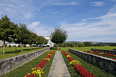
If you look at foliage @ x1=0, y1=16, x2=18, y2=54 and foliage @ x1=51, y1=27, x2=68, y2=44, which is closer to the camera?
foliage @ x1=0, y1=16, x2=18, y2=54

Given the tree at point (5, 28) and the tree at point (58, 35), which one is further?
the tree at point (58, 35)

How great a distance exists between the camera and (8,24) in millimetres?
14305

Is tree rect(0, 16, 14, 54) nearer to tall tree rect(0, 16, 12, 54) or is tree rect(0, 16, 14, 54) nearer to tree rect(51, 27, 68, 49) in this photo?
tall tree rect(0, 16, 12, 54)

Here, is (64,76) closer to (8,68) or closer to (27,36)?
(8,68)

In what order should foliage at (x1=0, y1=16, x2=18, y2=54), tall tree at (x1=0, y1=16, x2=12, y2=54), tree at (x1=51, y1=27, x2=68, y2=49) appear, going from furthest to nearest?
tree at (x1=51, y1=27, x2=68, y2=49) → foliage at (x1=0, y1=16, x2=18, y2=54) → tall tree at (x1=0, y1=16, x2=12, y2=54)

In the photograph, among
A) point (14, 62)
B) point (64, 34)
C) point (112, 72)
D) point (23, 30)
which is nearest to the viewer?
point (112, 72)

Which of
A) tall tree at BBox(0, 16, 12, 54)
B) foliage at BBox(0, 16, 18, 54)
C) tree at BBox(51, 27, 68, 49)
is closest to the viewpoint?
tall tree at BBox(0, 16, 12, 54)

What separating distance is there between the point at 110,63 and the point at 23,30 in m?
19.7

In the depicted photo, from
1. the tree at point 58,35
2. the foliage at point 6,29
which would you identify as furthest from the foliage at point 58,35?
the foliage at point 6,29

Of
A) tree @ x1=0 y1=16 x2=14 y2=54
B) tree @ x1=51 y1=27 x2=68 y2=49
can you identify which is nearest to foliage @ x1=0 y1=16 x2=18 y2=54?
tree @ x1=0 y1=16 x2=14 y2=54

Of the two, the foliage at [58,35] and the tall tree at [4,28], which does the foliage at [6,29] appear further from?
the foliage at [58,35]

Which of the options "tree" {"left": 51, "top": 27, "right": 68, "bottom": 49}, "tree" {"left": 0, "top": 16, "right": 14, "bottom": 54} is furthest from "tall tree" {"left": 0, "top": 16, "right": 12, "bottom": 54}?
"tree" {"left": 51, "top": 27, "right": 68, "bottom": 49}

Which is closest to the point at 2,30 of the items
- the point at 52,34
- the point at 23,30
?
the point at 23,30

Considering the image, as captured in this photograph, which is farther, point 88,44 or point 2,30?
point 88,44
